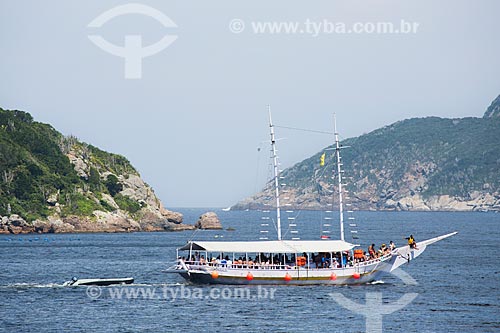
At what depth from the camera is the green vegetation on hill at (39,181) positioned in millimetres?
175875

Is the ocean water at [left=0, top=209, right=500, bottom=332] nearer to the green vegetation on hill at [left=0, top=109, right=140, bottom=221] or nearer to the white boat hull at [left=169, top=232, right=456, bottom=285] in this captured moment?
the white boat hull at [left=169, top=232, right=456, bottom=285]

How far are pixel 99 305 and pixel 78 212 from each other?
112 metres

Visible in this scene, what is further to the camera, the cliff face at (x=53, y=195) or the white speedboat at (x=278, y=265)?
the cliff face at (x=53, y=195)

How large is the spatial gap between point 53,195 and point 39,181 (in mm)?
5228

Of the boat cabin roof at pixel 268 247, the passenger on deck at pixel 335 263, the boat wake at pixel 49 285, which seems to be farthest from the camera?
the passenger on deck at pixel 335 263

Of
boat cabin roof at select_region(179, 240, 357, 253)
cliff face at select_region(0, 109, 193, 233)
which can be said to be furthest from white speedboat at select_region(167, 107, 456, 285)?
cliff face at select_region(0, 109, 193, 233)

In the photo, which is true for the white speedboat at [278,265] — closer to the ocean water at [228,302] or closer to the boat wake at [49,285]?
the ocean water at [228,302]

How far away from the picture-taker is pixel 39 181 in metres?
182

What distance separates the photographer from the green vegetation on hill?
577 ft

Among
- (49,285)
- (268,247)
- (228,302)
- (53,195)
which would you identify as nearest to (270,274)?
(268,247)

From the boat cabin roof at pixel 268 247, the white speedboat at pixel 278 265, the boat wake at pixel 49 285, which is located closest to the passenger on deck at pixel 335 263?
the white speedboat at pixel 278 265

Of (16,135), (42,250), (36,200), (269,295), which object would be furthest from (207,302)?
(16,135)

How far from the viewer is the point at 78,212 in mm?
180875

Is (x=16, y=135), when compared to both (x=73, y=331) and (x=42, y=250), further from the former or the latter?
(x=73, y=331)
